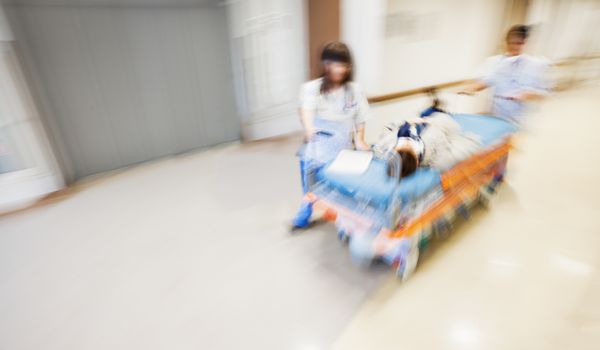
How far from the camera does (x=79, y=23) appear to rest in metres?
2.39

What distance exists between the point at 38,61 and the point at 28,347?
204cm

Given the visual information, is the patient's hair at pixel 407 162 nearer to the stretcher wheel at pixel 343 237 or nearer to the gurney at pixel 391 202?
the gurney at pixel 391 202

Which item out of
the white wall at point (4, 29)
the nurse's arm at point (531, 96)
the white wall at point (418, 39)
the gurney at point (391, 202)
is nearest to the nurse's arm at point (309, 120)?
the gurney at point (391, 202)

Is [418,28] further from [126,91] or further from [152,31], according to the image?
[126,91]

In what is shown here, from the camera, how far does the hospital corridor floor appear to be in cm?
131

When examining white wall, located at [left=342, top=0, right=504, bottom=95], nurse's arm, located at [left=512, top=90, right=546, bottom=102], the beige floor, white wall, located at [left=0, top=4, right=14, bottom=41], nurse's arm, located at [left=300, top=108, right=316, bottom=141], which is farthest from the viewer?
white wall, located at [left=342, top=0, right=504, bottom=95]

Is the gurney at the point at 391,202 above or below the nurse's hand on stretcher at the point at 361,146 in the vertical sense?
below

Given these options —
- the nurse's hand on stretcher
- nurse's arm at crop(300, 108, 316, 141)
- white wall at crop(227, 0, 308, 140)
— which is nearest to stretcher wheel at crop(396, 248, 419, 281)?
the nurse's hand on stretcher

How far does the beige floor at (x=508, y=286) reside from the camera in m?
1.28

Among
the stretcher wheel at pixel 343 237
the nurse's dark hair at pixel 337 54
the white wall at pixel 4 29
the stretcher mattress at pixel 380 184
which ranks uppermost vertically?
the white wall at pixel 4 29

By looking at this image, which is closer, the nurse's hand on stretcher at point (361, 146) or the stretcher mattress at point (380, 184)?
the stretcher mattress at point (380, 184)

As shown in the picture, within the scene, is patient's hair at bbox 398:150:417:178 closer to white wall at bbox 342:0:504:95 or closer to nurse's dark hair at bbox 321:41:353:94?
nurse's dark hair at bbox 321:41:353:94

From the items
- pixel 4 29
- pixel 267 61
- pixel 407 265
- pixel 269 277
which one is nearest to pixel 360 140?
pixel 407 265

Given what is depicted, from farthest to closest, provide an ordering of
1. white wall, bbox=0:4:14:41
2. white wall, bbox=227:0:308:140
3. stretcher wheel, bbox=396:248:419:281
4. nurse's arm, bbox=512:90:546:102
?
white wall, bbox=227:0:308:140, nurse's arm, bbox=512:90:546:102, white wall, bbox=0:4:14:41, stretcher wheel, bbox=396:248:419:281
